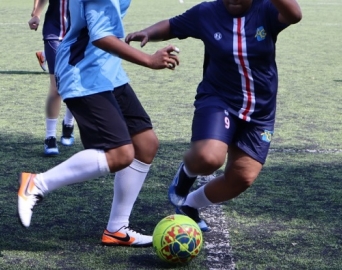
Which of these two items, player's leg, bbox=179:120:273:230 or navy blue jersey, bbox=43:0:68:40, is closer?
player's leg, bbox=179:120:273:230

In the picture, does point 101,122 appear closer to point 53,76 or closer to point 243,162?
point 243,162

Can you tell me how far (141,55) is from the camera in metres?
4.36

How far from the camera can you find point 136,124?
16.0 ft

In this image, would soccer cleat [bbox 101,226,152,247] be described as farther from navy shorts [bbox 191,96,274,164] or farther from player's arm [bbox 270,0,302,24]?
player's arm [bbox 270,0,302,24]

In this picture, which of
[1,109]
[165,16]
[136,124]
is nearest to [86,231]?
[136,124]

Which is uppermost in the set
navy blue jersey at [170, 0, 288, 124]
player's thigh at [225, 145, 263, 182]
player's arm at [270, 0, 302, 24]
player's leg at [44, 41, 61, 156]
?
player's arm at [270, 0, 302, 24]

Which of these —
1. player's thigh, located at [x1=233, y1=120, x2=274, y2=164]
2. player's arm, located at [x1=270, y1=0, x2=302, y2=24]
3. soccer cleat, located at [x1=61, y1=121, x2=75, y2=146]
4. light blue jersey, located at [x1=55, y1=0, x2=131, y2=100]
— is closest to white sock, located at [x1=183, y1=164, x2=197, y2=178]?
player's thigh, located at [x1=233, y1=120, x2=274, y2=164]

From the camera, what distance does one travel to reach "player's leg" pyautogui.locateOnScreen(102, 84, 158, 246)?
15.9 ft

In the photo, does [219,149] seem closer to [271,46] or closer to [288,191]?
[271,46]

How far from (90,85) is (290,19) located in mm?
1191

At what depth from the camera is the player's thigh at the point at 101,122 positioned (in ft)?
15.0

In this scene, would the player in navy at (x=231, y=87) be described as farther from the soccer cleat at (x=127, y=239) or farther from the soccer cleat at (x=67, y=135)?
the soccer cleat at (x=67, y=135)

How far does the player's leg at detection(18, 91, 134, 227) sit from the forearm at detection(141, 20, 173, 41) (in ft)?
1.86

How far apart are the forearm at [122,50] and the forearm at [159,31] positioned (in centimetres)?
62
